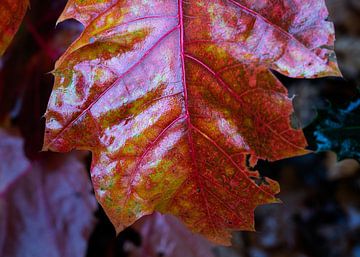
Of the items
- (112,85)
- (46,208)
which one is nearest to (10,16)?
(112,85)

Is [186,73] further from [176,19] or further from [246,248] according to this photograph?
[246,248]

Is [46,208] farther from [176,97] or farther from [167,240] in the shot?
[176,97]

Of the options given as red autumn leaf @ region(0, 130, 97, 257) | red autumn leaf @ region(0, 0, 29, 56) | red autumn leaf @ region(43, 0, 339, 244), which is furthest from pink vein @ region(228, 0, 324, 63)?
red autumn leaf @ region(0, 130, 97, 257)

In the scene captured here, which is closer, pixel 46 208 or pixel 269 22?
pixel 269 22

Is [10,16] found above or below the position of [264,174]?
above

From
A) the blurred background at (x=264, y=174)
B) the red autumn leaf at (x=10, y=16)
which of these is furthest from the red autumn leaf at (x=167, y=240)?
the red autumn leaf at (x=10, y=16)

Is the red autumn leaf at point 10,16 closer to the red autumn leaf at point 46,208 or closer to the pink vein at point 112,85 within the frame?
the pink vein at point 112,85

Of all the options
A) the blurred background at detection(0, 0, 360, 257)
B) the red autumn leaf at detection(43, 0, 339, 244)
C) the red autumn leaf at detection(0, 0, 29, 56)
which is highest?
the red autumn leaf at detection(0, 0, 29, 56)

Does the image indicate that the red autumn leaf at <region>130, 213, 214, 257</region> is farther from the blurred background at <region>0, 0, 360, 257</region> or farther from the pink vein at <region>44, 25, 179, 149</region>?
the pink vein at <region>44, 25, 179, 149</region>
